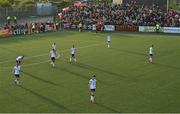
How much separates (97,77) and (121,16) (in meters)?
32.4

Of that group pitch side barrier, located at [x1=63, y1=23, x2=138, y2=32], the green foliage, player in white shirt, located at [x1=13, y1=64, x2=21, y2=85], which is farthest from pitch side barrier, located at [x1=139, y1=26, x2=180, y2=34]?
player in white shirt, located at [x1=13, y1=64, x2=21, y2=85]

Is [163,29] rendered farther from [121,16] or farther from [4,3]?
[4,3]

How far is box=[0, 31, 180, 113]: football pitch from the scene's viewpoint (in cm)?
2519

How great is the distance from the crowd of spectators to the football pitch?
403 inches

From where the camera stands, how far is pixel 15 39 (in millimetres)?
53219

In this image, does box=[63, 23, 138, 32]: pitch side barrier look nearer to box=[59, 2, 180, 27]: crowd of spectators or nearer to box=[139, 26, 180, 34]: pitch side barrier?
box=[59, 2, 180, 27]: crowd of spectators

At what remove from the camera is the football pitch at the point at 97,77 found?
25.2 m

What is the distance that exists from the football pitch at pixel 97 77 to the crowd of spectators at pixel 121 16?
10233 mm

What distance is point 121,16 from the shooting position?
63281 mm

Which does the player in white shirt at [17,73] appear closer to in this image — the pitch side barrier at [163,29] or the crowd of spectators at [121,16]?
the pitch side barrier at [163,29]

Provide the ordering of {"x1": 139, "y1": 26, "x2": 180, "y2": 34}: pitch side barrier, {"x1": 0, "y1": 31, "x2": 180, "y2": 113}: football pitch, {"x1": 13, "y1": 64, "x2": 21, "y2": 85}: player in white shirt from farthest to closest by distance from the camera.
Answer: {"x1": 139, "y1": 26, "x2": 180, "y2": 34}: pitch side barrier < {"x1": 13, "y1": 64, "x2": 21, "y2": 85}: player in white shirt < {"x1": 0, "y1": 31, "x2": 180, "y2": 113}: football pitch

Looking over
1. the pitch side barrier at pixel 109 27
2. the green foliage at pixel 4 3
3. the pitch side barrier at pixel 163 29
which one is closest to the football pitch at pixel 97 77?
the pitch side barrier at pixel 163 29

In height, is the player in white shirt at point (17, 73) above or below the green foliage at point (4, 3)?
below

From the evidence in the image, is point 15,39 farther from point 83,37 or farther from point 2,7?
point 2,7
